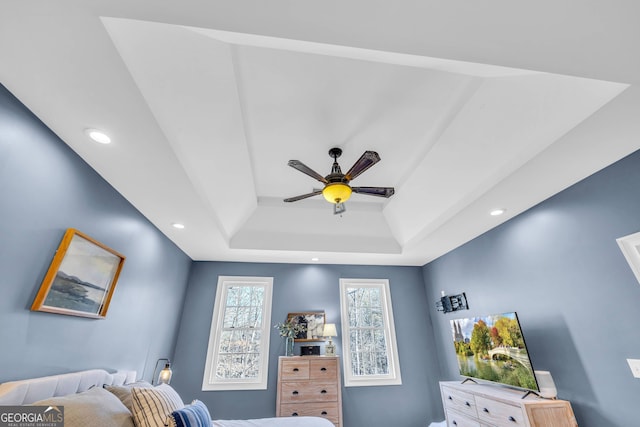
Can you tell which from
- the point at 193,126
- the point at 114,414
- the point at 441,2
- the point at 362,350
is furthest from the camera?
the point at 362,350

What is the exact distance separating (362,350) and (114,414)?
144 inches

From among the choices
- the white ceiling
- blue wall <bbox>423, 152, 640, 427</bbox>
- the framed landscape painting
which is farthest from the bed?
blue wall <bbox>423, 152, 640, 427</bbox>

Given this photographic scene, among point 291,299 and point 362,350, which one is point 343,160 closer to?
point 291,299

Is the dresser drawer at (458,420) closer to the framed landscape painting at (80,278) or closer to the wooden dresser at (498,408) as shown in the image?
the wooden dresser at (498,408)

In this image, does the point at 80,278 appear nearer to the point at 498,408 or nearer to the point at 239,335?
the point at 239,335

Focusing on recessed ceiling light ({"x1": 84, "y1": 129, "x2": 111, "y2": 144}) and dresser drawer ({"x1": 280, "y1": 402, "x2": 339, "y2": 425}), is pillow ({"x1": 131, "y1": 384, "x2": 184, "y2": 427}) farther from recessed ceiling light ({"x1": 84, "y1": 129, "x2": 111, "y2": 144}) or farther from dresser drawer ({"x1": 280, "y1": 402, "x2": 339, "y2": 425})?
dresser drawer ({"x1": 280, "y1": 402, "x2": 339, "y2": 425})

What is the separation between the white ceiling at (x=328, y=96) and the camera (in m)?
1.20

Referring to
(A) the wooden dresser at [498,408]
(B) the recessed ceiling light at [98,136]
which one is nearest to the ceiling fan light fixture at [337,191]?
(B) the recessed ceiling light at [98,136]

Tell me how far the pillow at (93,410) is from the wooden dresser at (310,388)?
7.97ft

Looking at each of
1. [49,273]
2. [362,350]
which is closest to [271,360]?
[362,350]

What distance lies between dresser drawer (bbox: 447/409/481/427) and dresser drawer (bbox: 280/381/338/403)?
1431mm

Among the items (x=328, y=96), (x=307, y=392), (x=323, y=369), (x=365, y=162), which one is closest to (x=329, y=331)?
(x=323, y=369)

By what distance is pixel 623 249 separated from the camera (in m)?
2.18

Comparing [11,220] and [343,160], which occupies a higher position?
[343,160]
